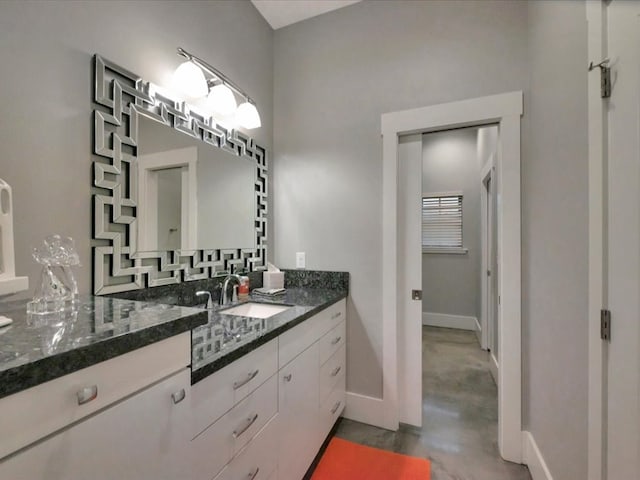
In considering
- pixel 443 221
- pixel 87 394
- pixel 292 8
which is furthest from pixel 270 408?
pixel 443 221

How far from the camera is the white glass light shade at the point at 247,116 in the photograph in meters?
1.92

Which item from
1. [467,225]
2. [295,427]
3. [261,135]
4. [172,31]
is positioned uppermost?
[172,31]

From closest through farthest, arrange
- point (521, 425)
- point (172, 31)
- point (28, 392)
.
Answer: point (28, 392), point (172, 31), point (521, 425)

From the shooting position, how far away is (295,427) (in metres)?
1.37

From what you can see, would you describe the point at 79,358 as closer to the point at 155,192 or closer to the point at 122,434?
the point at 122,434

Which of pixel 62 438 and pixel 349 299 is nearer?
pixel 62 438

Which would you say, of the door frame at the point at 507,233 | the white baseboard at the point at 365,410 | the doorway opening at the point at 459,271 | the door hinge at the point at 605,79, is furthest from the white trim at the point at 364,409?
the door hinge at the point at 605,79

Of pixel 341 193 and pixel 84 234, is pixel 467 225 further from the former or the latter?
pixel 84 234

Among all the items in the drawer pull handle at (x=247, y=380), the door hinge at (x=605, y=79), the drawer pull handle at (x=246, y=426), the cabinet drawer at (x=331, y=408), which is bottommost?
the cabinet drawer at (x=331, y=408)

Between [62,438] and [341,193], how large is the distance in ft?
6.15

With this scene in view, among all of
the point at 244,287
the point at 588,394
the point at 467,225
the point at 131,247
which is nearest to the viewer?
the point at 588,394

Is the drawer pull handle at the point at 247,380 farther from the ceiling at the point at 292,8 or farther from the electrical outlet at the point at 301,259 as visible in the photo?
the ceiling at the point at 292,8

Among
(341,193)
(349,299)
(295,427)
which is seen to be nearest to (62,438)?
(295,427)

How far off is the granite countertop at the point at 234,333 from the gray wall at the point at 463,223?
306 centimetres
